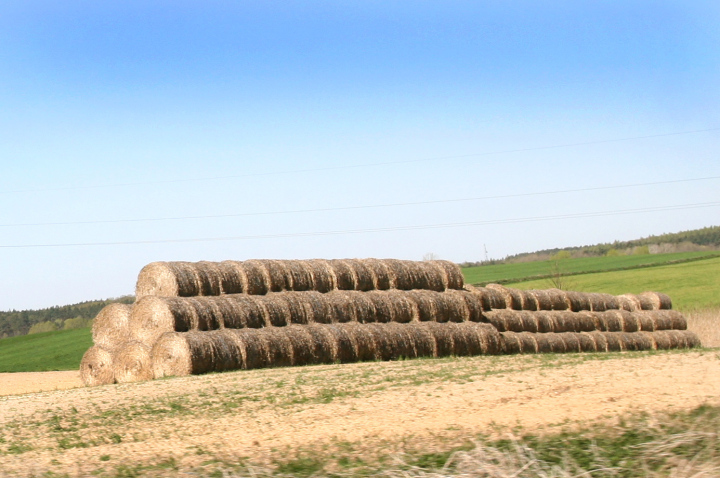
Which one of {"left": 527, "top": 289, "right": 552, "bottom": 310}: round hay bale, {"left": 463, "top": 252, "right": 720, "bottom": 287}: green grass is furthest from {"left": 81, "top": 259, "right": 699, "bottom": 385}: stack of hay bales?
{"left": 463, "top": 252, "right": 720, "bottom": 287}: green grass

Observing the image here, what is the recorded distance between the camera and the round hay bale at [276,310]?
1898cm

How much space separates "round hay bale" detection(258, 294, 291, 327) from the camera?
1898 centimetres

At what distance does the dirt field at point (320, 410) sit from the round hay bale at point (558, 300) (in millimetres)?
12385

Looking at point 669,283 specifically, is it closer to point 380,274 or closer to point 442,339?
point 380,274

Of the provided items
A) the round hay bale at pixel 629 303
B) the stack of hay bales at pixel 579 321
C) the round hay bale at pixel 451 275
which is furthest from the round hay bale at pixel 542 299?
the round hay bale at pixel 629 303

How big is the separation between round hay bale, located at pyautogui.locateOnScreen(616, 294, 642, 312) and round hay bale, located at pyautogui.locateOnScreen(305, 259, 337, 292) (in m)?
12.9

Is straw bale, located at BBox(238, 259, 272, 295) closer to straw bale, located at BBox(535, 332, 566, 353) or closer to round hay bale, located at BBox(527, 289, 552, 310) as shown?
straw bale, located at BBox(535, 332, 566, 353)

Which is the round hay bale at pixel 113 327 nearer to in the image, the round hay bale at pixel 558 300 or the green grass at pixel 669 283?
the round hay bale at pixel 558 300

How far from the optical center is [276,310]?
19.1 meters

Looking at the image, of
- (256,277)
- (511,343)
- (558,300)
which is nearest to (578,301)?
(558,300)

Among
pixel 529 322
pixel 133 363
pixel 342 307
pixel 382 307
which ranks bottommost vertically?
pixel 529 322

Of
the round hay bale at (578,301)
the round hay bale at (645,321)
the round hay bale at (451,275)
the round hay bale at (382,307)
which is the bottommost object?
the round hay bale at (645,321)

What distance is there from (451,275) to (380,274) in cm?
240

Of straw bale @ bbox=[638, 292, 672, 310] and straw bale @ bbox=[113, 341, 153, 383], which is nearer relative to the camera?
straw bale @ bbox=[113, 341, 153, 383]
